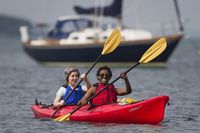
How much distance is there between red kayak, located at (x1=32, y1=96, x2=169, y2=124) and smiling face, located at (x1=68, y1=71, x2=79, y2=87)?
614 millimetres

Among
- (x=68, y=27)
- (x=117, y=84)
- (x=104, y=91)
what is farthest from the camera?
(x=68, y=27)

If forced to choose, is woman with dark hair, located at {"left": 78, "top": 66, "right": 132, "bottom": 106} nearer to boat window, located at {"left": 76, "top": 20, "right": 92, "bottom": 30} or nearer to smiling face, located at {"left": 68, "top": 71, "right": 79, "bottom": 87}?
smiling face, located at {"left": 68, "top": 71, "right": 79, "bottom": 87}

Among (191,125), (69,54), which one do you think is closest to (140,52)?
(69,54)

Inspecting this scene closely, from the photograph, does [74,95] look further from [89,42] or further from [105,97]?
[89,42]

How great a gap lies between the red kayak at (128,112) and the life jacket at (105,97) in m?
0.19

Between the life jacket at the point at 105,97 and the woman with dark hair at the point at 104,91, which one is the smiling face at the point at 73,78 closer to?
the woman with dark hair at the point at 104,91

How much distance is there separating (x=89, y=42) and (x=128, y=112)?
30313 mm

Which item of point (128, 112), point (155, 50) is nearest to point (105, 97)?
point (128, 112)

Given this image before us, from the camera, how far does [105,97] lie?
80.7 ft

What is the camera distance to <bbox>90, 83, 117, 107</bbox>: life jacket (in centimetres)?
2447

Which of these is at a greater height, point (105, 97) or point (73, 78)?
point (73, 78)

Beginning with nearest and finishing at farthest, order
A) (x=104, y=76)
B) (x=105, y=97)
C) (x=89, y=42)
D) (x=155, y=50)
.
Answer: (x=104, y=76) → (x=105, y=97) → (x=155, y=50) → (x=89, y=42)

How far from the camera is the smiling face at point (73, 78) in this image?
977 inches

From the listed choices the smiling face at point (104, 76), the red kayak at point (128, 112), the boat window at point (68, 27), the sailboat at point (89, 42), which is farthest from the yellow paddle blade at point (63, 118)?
the boat window at point (68, 27)
